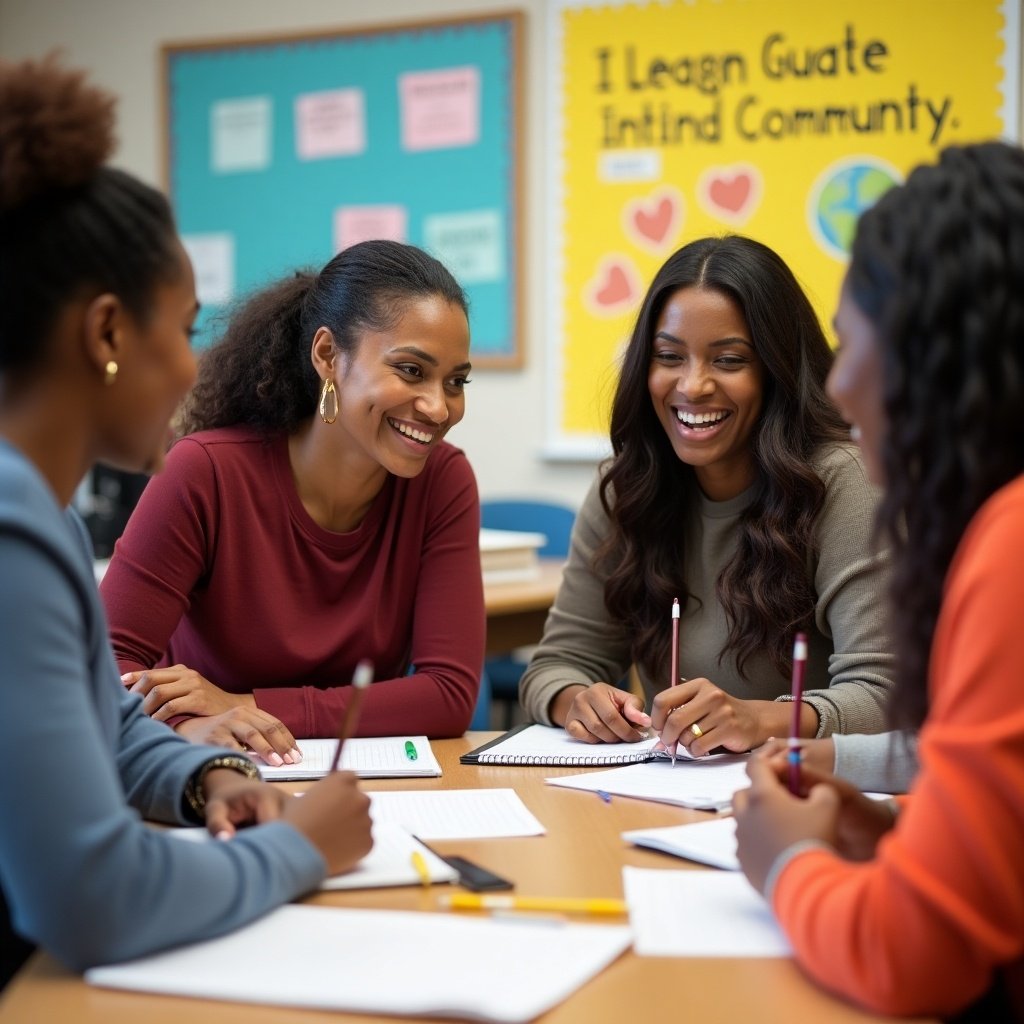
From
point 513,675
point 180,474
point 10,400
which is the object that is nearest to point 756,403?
point 180,474

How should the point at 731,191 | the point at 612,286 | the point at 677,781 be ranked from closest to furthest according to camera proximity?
the point at 677,781, the point at 731,191, the point at 612,286

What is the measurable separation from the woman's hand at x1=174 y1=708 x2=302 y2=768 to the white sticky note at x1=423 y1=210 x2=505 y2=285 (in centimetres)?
263

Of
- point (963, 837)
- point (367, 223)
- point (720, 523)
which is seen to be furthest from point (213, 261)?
point (963, 837)

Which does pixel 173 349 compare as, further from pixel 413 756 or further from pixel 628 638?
pixel 628 638

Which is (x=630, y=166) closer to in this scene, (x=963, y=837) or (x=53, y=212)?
(x=53, y=212)

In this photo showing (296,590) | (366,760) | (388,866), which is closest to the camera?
(388,866)

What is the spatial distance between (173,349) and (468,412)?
3.09 m

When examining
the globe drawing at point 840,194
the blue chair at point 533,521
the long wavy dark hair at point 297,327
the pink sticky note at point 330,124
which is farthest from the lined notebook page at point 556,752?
the pink sticky note at point 330,124

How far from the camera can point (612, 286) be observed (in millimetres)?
3859

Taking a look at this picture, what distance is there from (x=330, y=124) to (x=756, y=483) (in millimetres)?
2715

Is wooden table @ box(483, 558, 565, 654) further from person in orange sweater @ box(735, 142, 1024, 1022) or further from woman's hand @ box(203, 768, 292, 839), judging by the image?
person in orange sweater @ box(735, 142, 1024, 1022)

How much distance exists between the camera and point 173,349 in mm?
1033

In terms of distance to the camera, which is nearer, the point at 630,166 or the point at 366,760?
the point at 366,760

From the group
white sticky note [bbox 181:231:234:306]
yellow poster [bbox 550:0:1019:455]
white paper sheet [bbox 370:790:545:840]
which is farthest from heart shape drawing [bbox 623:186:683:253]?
white paper sheet [bbox 370:790:545:840]
